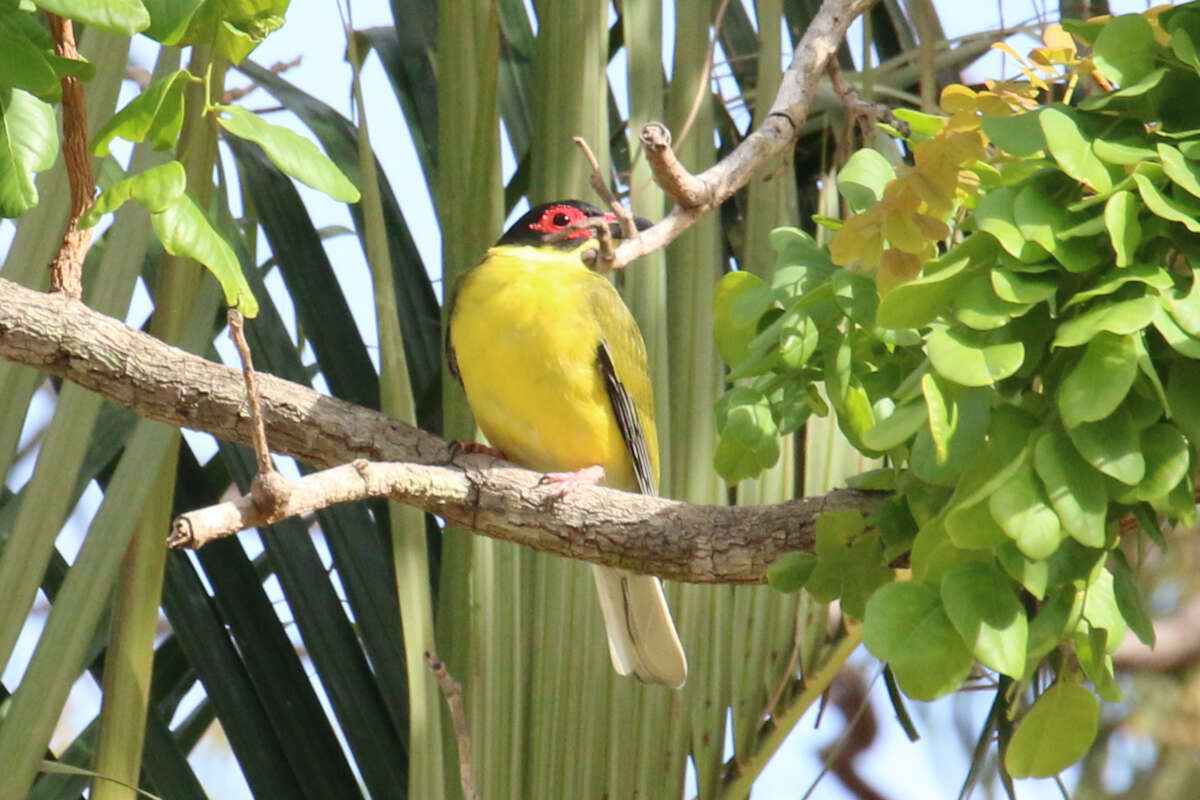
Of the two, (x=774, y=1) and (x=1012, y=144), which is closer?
(x=1012, y=144)

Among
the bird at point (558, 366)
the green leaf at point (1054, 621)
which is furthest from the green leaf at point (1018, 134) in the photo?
the bird at point (558, 366)

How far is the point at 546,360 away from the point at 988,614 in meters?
2.17

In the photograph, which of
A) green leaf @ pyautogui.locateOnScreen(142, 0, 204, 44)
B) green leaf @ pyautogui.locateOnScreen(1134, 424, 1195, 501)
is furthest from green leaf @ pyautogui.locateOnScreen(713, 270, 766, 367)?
green leaf @ pyautogui.locateOnScreen(142, 0, 204, 44)

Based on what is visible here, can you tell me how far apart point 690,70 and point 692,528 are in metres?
1.13

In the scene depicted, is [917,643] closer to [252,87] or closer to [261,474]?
[261,474]

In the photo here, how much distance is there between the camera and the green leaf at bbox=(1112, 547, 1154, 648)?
5.04 ft

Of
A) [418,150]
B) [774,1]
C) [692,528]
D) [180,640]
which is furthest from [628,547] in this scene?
[418,150]

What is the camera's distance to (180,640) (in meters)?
2.95

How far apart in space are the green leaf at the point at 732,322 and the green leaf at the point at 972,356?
65 cm

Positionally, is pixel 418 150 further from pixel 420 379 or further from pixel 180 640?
pixel 180 640

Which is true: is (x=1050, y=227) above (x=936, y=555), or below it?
above

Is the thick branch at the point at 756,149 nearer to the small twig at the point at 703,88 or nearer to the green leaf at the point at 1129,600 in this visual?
the small twig at the point at 703,88

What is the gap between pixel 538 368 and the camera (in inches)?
136

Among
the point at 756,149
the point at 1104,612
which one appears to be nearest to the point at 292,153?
the point at 1104,612
